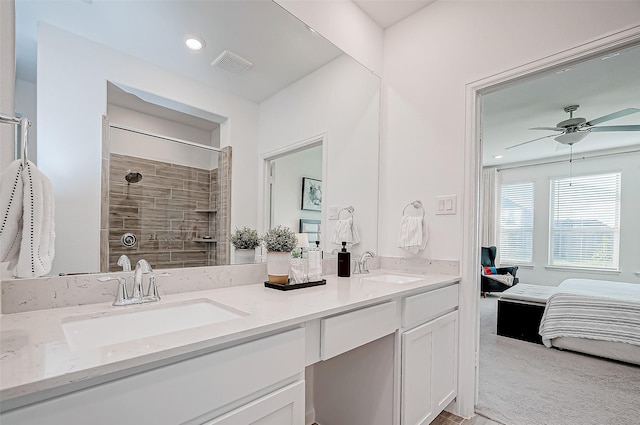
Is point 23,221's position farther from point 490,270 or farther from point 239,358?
Answer: point 490,270

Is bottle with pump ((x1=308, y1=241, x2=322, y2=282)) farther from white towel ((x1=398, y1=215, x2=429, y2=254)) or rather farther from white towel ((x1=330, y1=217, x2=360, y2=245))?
white towel ((x1=398, y1=215, x2=429, y2=254))

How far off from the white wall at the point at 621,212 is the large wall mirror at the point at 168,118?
5.26 meters

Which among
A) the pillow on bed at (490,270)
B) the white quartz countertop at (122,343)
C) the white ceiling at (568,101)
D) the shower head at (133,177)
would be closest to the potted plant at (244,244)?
the white quartz countertop at (122,343)

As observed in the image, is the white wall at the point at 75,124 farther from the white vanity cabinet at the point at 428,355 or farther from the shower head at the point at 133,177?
the white vanity cabinet at the point at 428,355

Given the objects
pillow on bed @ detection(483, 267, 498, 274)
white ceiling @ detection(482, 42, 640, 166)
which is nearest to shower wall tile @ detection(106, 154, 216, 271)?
white ceiling @ detection(482, 42, 640, 166)

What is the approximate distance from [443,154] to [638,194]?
15.8 feet

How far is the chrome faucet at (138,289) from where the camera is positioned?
108 cm

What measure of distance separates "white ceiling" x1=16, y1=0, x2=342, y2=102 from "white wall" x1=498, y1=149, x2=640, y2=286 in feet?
17.5

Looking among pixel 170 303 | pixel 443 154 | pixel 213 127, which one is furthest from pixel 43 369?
pixel 443 154

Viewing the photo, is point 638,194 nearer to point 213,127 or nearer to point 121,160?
point 213,127

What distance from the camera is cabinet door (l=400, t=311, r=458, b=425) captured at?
1459mm

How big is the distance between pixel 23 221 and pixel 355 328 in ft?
3.47

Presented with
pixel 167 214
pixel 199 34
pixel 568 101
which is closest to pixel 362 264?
pixel 167 214

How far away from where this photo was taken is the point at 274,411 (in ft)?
2.97
